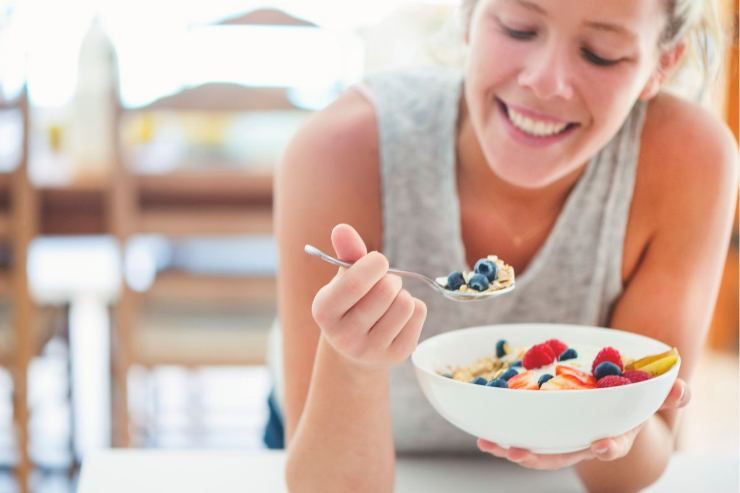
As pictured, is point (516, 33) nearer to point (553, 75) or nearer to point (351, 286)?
point (553, 75)

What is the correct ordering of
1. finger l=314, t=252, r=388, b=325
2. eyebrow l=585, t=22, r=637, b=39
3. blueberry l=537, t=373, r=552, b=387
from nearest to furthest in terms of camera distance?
1. finger l=314, t=252, r=388, b=325
2. blueberry l=537, t=373, r=552, b=387
3. eyebrow l=585, t=22, r=637, b=39

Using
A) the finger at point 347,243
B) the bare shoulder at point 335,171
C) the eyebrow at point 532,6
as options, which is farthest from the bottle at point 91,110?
the finger at point 347,243

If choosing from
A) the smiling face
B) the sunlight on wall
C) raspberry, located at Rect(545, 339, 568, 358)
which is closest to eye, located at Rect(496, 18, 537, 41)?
the smiling face

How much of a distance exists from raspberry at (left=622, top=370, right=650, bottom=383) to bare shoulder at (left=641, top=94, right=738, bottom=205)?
35cm

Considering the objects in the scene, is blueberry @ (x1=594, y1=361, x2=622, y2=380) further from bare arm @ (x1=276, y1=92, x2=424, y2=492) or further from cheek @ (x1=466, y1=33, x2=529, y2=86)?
cheek @ (x1=466, y1=33, x2=529, y2=86)

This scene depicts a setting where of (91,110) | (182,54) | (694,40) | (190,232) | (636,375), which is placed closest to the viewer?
(636,375)

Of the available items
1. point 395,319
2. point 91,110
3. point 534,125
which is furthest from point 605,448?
point 91,110

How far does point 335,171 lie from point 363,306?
0.35 meters

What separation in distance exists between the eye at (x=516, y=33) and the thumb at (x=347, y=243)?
1.12 feet

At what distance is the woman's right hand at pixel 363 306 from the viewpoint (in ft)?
2.21

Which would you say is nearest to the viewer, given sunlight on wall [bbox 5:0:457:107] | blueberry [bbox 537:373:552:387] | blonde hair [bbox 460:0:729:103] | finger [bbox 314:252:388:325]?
finger [bbox 314:252:388:325]

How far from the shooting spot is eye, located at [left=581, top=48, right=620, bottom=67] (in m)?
0.91

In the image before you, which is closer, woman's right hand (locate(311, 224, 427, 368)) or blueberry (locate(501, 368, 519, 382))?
woman's right hand (locate(311, 224, 427, 368))

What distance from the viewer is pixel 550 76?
88 centimetres
